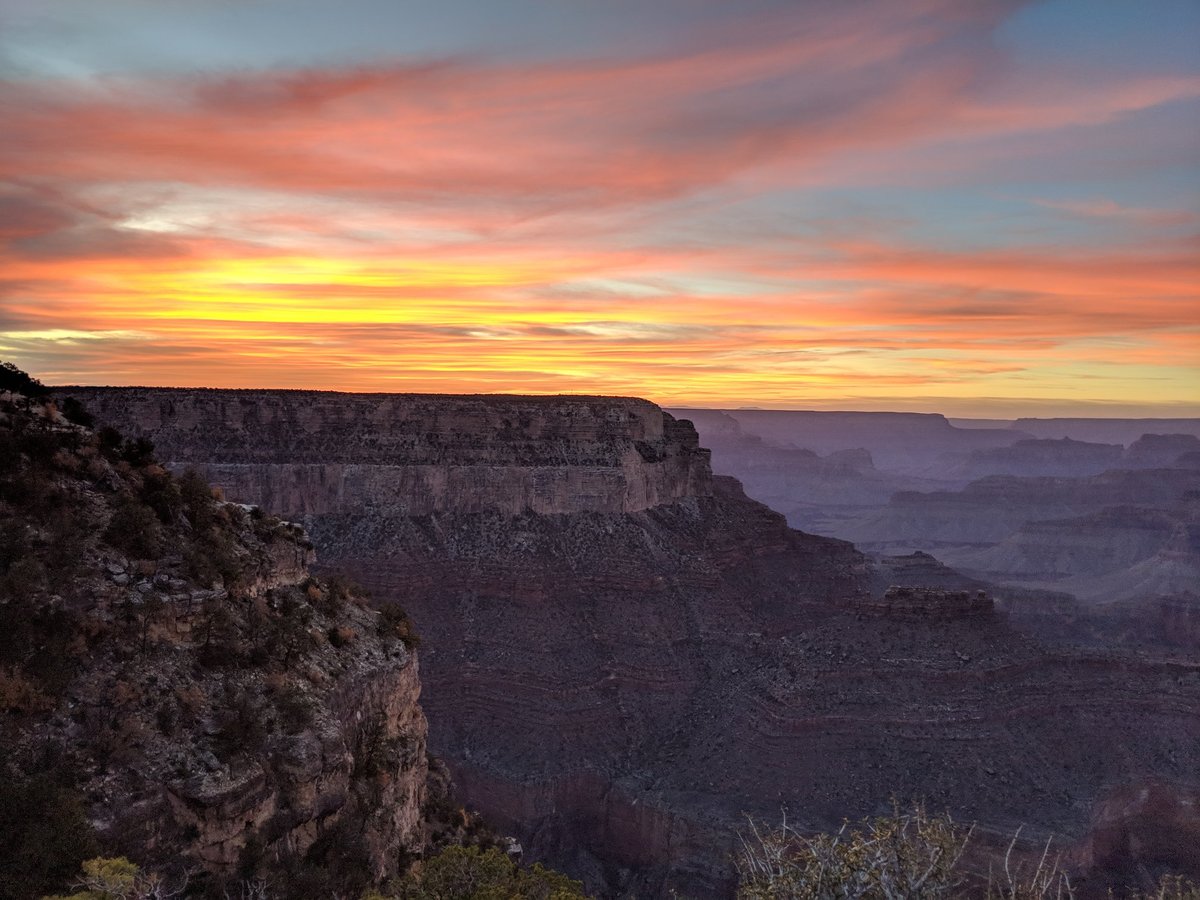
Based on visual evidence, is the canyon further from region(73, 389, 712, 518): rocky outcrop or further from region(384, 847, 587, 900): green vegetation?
region(384, 847, 587, 900): green vegetation

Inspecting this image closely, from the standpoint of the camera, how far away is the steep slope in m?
12.9

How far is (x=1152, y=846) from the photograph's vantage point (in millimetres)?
36844

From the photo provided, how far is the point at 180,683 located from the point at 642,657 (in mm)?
36264

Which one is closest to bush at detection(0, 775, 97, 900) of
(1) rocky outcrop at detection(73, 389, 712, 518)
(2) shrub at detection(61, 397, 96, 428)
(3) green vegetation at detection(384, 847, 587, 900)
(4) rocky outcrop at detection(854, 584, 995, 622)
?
(3) green vegetation at detection(384, 847, 587, 900)

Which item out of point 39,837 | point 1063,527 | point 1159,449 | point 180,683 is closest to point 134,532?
point 180,683

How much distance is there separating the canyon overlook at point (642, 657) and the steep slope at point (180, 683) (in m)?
22.6

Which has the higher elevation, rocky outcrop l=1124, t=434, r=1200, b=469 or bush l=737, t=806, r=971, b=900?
rocky outcrop l=1124, t=434, r=1200, b=469

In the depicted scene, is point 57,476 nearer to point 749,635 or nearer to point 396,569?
A: point 396,569

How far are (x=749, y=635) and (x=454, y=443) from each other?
21.4 m

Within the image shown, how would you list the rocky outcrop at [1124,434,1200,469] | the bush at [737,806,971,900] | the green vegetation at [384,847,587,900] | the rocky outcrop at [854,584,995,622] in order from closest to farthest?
the bush at [737,806,971,900] < the green vegetation at [384,847,587,900] < the rocky outcrop at [854,584,995,622] < the rocky outcrop at [1124,434,1200,469]

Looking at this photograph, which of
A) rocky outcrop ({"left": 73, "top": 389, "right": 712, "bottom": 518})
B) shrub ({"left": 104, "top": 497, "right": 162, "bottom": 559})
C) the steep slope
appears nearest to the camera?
the steep slope

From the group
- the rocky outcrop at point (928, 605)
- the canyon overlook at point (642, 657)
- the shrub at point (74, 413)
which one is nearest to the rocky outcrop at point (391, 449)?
the canyon overlook at point (642, 657)

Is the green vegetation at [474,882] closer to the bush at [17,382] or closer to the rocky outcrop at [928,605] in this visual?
the bush at [17,382]

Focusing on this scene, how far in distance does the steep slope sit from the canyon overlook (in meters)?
22.6
